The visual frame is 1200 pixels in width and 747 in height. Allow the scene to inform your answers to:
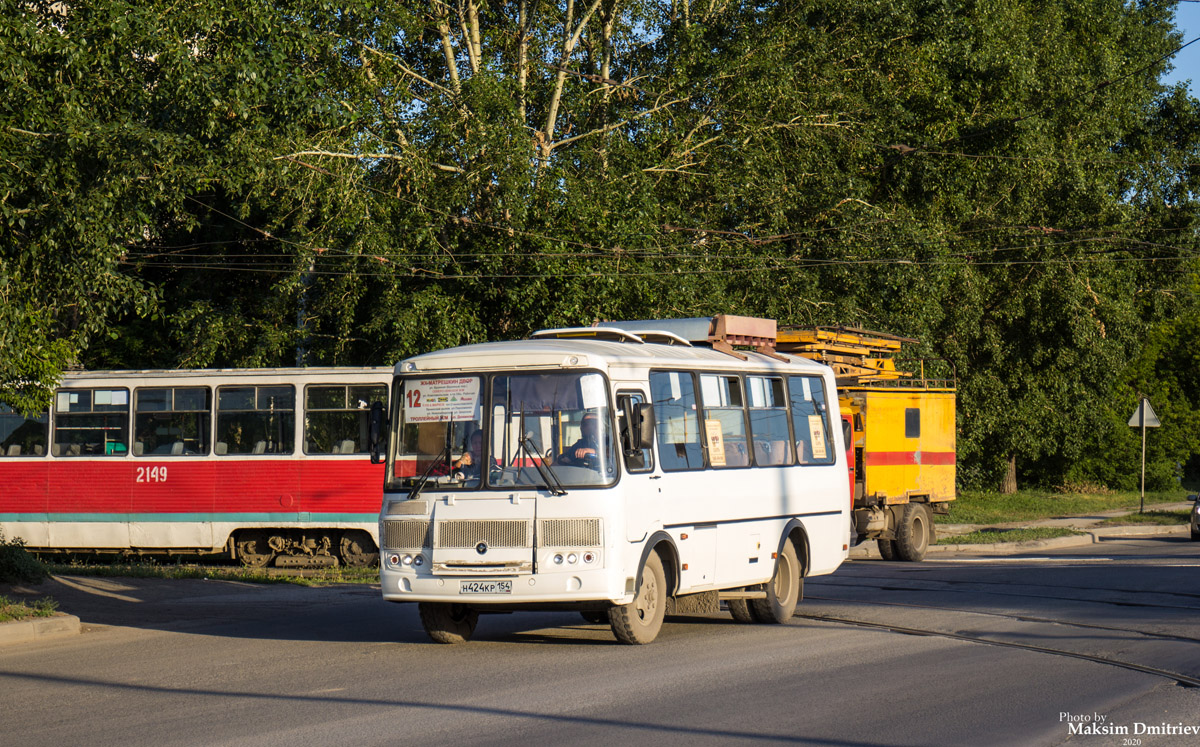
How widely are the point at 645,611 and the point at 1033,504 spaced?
30.0 m

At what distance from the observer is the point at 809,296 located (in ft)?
104

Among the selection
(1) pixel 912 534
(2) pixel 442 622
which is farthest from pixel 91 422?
(1) pixel 912 534

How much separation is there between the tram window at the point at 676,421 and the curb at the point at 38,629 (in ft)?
20.2

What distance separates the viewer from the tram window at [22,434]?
75.5 ft

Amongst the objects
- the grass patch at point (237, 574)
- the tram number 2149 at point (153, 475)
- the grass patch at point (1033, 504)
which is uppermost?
the tram number 2149 at point (153, 475)

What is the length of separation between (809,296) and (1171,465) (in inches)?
1053

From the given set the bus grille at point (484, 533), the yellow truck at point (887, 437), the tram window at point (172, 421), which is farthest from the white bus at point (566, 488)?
the tram window at point (172, 421)

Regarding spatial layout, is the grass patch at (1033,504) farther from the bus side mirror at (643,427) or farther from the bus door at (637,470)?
the bus side mirror at (643,427)

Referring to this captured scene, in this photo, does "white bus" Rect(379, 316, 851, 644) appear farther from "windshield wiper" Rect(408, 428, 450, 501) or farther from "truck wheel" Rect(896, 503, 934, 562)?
"truck wheel" Rect(896, 503, 934, 562)

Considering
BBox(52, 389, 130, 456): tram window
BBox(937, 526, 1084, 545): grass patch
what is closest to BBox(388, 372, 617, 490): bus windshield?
BBox(52, 389, 130, 456): tram window

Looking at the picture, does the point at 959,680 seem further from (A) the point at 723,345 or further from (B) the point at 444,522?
(A) the point at 723,345

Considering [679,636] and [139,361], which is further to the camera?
[139,361]

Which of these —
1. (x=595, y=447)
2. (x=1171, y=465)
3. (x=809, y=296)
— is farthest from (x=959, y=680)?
(x=1171, y=465)

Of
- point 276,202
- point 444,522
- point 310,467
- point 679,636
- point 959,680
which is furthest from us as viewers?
point 276,202
